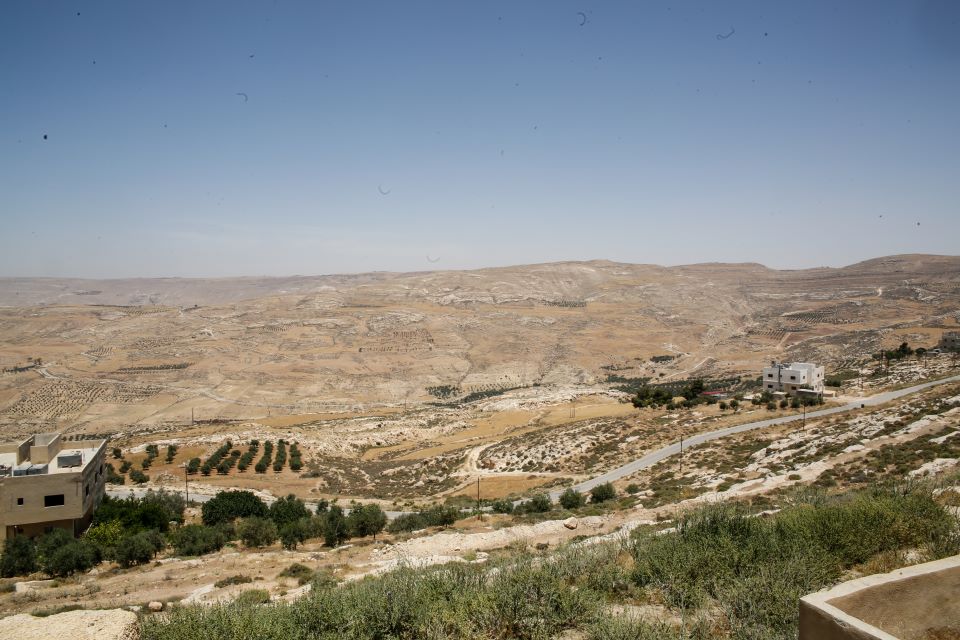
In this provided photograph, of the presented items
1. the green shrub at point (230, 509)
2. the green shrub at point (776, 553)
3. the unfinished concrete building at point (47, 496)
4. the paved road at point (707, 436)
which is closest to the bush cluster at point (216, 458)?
the unfinished concrete building at point (47, 496)

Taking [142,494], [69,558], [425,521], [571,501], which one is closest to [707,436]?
[571,501]

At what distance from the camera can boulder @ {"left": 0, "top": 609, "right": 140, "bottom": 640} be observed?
8.95m

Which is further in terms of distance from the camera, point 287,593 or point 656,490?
point 656,490

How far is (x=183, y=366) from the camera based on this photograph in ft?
342

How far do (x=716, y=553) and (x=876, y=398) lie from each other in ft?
143

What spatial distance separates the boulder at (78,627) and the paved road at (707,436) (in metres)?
22.3

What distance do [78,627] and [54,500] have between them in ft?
74.4

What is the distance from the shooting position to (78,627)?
9.40 m

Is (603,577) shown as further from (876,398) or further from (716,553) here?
(876,398)

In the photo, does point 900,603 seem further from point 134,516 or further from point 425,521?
point 134,516

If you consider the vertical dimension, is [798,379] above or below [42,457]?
above

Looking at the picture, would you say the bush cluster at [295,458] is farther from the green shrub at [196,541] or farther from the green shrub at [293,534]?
the green shrub at [293,534]

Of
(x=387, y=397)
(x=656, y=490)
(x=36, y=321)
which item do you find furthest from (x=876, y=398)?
(x=36, y=321)

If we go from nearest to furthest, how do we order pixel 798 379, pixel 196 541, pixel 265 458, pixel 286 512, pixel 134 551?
1. pixel 134 551
2. pixel 196 541
3. pixel 286 512
4. pixel 265 458
5. pixel 798 379
